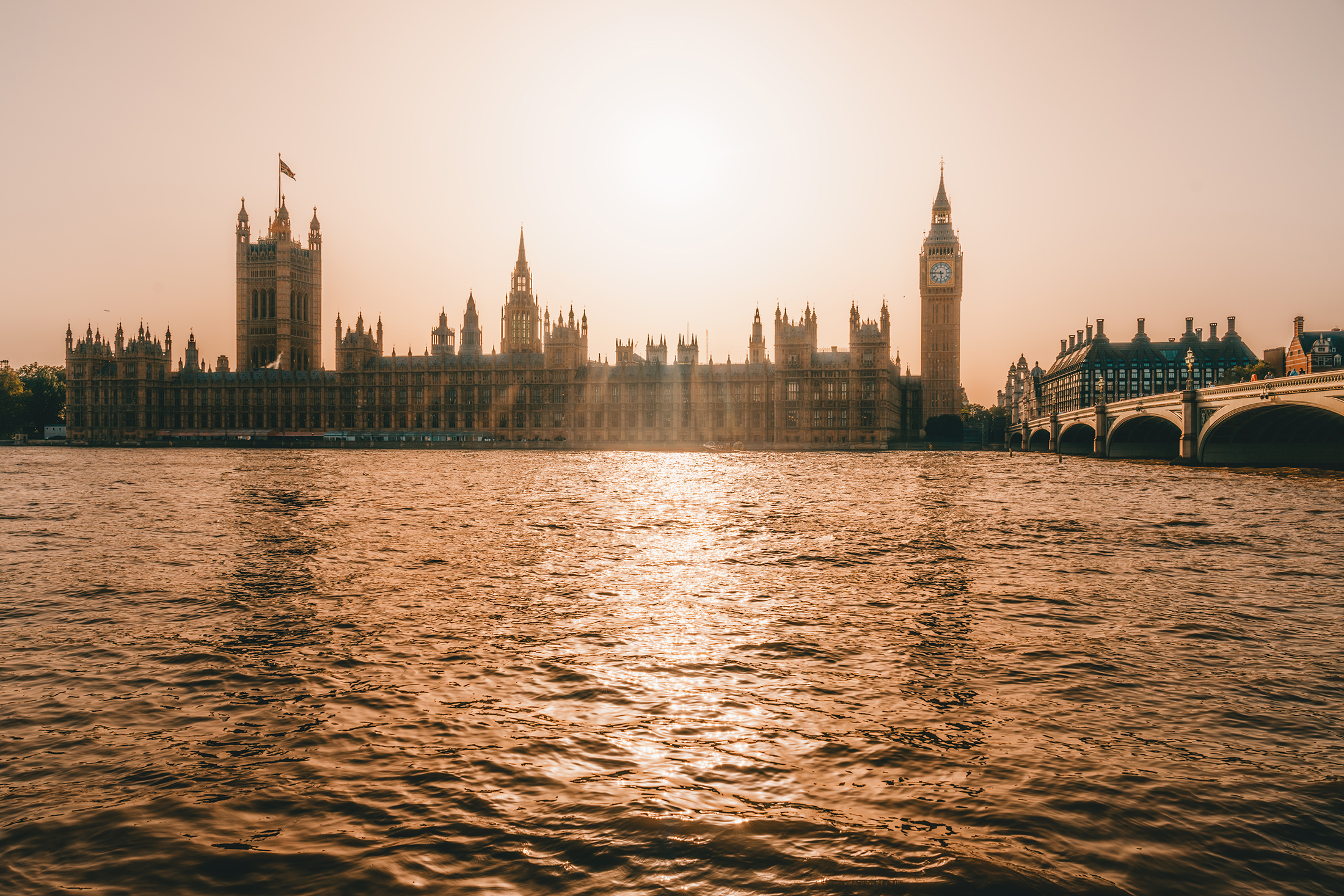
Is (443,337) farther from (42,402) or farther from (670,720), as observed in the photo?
(670,720)

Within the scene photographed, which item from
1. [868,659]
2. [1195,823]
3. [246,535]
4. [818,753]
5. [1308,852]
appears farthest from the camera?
[246,535]

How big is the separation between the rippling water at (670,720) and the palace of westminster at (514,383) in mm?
118002

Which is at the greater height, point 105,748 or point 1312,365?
point 1312,365

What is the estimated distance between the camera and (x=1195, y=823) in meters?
6.26

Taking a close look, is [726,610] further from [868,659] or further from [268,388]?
[268,388]

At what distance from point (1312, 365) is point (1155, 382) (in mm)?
44505

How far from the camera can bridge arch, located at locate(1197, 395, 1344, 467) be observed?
58.7 metres

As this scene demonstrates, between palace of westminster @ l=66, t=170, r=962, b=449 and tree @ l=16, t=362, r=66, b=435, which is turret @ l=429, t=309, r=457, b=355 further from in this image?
tree @ l=16, t=362, r=66, b=435

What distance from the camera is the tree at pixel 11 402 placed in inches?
5463

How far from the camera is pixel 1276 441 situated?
62594mm

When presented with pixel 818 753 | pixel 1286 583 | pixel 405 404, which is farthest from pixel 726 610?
pixel 405 404

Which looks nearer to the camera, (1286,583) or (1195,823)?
(1195,823)

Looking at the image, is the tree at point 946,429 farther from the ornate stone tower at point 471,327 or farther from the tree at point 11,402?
the tree at point 11,402

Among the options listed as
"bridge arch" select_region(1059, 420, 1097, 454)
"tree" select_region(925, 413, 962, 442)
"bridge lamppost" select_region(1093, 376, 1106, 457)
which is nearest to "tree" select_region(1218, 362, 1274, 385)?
"bridge arch" select_region(1059, 420, 1097, 454)
